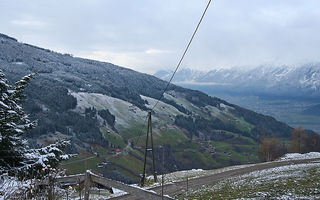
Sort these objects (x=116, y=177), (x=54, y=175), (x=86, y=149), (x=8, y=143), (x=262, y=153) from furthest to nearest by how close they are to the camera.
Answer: (x=86, y=149) < (x=116, y=177) < (x=262, y=153) < (x=8, y=143) < (x=54, y=175)

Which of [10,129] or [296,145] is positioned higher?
[10,129]

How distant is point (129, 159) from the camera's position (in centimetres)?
17288

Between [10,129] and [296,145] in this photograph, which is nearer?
[10,129]

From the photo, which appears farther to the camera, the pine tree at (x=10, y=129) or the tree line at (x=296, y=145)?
the tree line at (x=296, y=145)

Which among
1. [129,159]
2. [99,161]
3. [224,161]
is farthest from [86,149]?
[224,161]

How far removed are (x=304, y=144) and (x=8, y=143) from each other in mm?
121032

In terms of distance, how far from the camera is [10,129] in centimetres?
1725

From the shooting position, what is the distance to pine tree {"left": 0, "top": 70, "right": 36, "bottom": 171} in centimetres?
1695

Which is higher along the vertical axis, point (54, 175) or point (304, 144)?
point (54, 175)

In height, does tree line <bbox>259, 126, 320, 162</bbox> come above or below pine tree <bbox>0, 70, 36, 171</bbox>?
below

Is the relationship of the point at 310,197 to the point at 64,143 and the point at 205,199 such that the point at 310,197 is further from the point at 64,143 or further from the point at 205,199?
the point at 64,143

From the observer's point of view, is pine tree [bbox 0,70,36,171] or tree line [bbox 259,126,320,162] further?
tree line [bbox 259,126,320,162]

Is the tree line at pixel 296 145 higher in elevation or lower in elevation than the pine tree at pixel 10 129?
lower

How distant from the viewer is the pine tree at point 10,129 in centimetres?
1695
